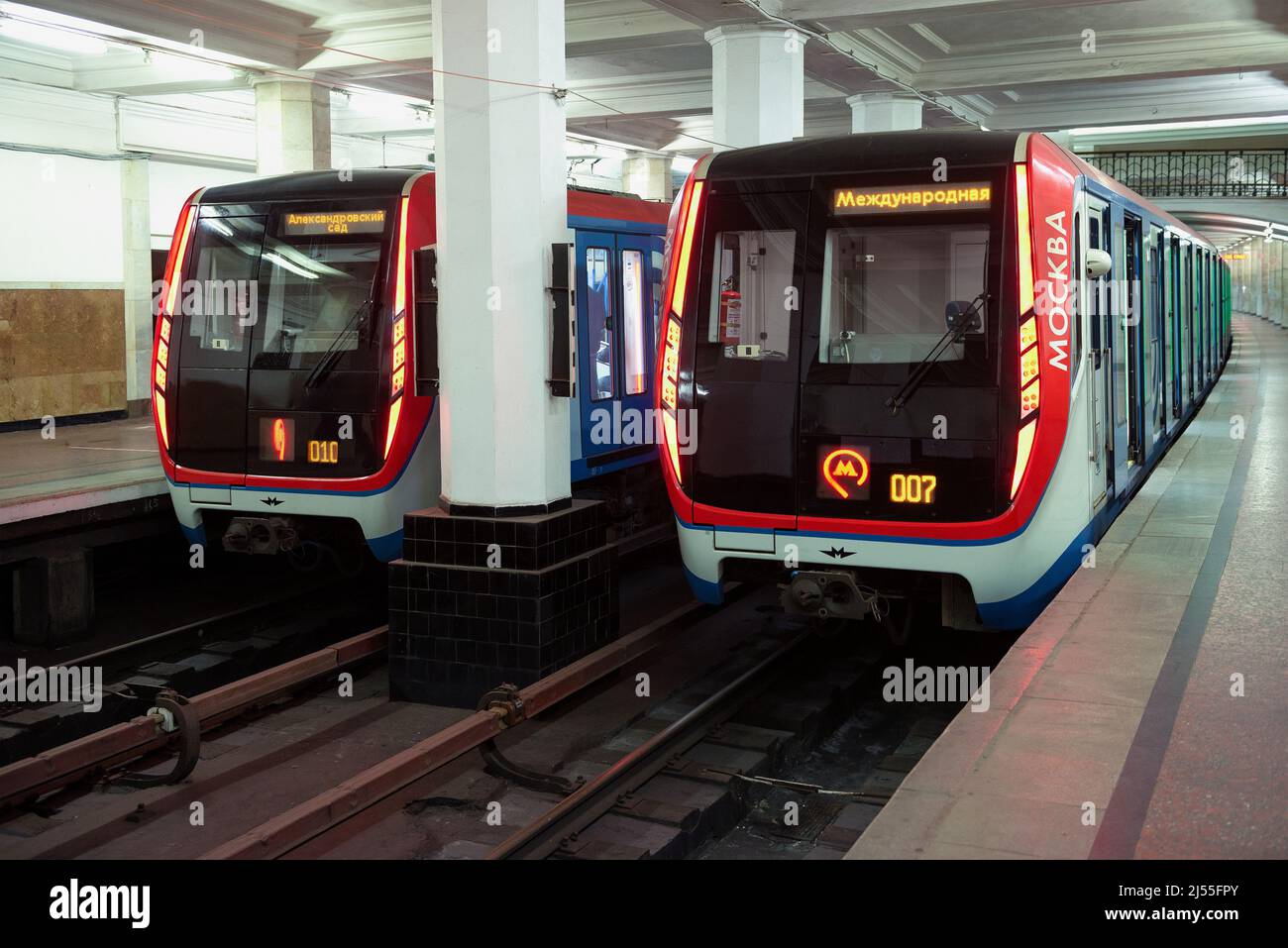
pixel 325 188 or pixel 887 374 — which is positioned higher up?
pixel 325 188

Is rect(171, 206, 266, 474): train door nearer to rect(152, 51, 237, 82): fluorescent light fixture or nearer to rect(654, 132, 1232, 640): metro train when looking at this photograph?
rect(654, 132, 1232, 640): metro train

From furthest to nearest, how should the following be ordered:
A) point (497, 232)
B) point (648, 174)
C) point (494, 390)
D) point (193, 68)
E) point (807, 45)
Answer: point (648, 174) → point (193, 68) → point (807, 45) → point (494, 390) → point (497, 232)

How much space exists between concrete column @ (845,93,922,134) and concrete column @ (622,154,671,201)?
10195 mm

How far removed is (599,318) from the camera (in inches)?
426

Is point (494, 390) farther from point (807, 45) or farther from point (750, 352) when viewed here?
point (807, 45)

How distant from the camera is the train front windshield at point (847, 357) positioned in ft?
22.5

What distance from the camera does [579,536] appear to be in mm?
8273

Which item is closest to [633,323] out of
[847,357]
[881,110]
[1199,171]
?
[847,357]

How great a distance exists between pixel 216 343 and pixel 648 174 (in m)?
21.8

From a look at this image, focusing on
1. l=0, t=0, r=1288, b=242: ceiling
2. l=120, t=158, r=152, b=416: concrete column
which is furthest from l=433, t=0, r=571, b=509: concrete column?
l=120, t=158, r=152, b=416: concrete column

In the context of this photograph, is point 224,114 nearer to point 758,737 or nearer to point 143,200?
point 143,200

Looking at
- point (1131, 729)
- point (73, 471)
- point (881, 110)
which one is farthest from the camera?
point (881, 110)

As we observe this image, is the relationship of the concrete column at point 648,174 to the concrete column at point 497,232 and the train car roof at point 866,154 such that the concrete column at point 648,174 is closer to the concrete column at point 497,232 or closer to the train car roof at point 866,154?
the concrete column at point 497,232

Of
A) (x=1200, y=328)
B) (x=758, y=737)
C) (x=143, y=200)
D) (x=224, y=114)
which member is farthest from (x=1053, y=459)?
(x=224, y=114)
